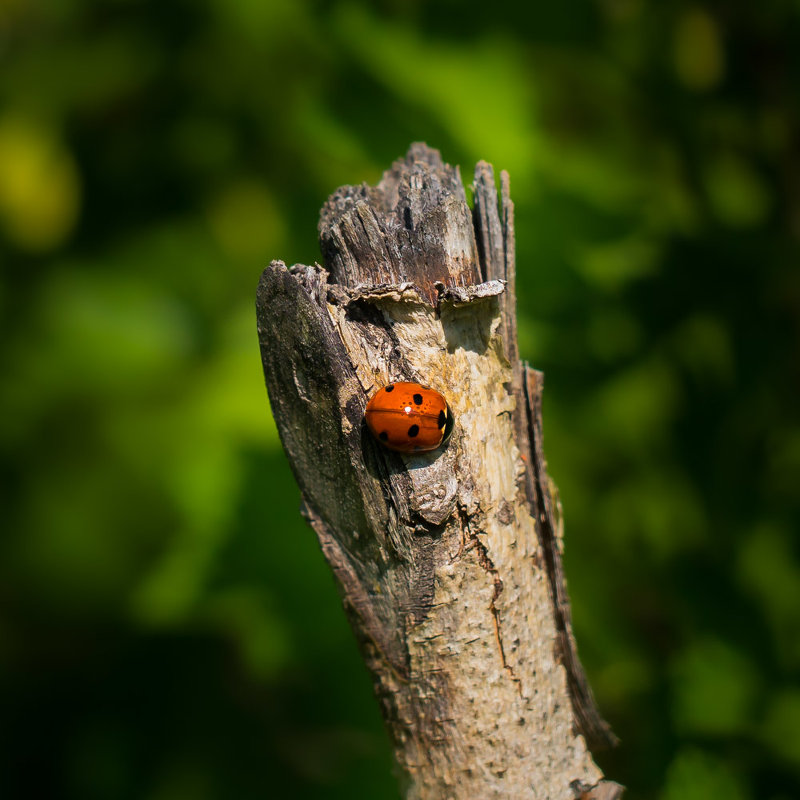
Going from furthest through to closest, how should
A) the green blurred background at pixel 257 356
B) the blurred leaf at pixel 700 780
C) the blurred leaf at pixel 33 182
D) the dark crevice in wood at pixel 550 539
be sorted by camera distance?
the blurred leaf at pixel 33 182, the green blurred background at pixel 257 356, the blurred leaf at pixel 700 780, the dark crevice in wood at pixel 550 539

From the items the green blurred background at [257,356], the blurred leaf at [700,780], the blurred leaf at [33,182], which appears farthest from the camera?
the blurred leaf at [33,182]

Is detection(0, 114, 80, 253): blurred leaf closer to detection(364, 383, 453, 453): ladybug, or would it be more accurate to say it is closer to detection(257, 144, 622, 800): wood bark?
detection(257, 144, 622, 800): wood bark

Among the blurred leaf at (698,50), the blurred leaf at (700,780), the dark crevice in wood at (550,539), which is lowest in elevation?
the blurred leaf at (700,780)

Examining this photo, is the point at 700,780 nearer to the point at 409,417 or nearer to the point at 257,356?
the point at 409,417

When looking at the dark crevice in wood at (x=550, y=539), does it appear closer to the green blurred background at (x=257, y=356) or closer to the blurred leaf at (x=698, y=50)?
the green blurred background at (x=257, y=356)

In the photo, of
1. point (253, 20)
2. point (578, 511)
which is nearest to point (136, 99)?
point (253, 20)

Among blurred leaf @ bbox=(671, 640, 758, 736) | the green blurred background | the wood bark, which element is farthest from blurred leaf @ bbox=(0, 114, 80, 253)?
blurred leaf @ bbox=(671, 640, 758, 736)

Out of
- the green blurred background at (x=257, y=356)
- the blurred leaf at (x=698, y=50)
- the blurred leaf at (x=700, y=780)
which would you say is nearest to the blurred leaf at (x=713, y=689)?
the green blurred background at (x=257, y=356)

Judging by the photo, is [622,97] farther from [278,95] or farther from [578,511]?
[578,511]
